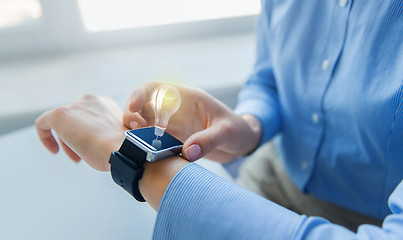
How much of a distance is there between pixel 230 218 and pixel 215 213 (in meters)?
0.02

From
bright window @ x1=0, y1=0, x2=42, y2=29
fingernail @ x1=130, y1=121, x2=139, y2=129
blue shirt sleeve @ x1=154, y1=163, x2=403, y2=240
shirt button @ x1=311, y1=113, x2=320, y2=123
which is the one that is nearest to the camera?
blue shirt sleeve @ x1=154, y1=163, x2=403, y2=240

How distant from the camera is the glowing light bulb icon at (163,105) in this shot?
416 mm

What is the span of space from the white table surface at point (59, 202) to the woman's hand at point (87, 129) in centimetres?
8

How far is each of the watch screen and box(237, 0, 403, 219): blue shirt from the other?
0.86 feet

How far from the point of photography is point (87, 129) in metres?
0.43

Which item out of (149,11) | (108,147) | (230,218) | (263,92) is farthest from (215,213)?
(149,11)

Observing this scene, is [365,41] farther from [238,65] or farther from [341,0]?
[238,65]

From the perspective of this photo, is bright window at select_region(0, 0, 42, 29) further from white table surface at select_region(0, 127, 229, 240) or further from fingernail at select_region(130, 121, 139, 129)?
fingernail at select_region(130, 121, 139, 129)

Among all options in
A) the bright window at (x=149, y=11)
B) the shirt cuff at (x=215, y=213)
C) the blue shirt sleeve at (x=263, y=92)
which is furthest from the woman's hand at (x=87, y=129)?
the bright window at (x=149, y=11)

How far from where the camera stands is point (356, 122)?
480mm

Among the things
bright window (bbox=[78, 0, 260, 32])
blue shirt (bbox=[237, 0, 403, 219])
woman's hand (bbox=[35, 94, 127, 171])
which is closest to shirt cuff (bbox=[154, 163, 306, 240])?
woman's hand (bbox=[35, 94, 127, 171])

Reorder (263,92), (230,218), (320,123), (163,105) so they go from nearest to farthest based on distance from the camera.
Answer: (230,218) → (163,105) → (320,123) → (263,92)

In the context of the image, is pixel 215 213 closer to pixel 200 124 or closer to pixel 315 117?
pixel 200 124

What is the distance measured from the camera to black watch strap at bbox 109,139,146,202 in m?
0.36
